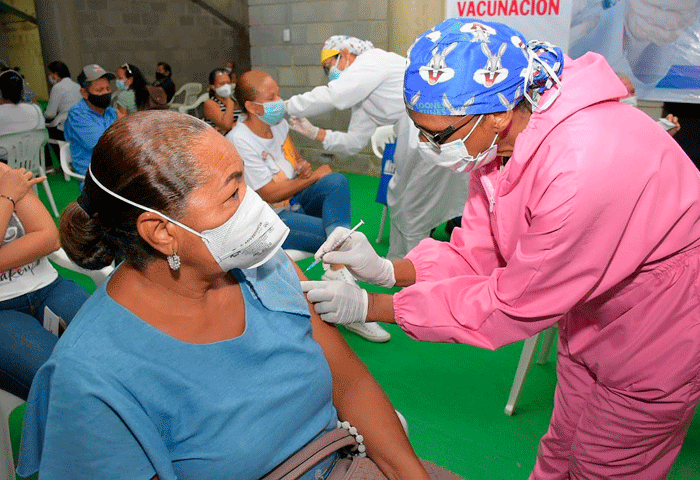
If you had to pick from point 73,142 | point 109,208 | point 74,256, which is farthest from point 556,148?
point 73,142

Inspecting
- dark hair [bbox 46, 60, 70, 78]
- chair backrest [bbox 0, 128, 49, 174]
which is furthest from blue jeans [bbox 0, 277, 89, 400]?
dark hair [bbox 46, 60, 70, 78]

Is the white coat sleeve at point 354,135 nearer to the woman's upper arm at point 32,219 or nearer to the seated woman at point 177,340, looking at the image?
the woman's upper arm at point 32,219

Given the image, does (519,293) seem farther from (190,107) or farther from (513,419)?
(190,107)

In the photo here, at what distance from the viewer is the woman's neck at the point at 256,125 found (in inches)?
113

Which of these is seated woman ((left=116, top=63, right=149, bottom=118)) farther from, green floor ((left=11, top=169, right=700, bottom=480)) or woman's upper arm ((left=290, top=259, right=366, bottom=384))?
woman's upper arm ((left=290, top=259, right=366, bottom=384))

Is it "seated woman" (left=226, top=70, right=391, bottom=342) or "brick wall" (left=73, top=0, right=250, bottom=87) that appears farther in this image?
"brick wall" (left=73, top=0, right=250, bottom=87)

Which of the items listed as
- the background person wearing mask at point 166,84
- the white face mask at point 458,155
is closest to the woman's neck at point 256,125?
the white face mask at point 458,155

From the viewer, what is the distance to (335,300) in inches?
51.1

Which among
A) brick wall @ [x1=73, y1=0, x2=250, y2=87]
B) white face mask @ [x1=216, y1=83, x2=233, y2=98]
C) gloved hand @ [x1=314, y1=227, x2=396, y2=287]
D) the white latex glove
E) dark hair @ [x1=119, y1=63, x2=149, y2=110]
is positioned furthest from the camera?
brick wall @ [x1=73, y1=0, x2=250, y2=87]

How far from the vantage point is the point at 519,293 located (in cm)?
114

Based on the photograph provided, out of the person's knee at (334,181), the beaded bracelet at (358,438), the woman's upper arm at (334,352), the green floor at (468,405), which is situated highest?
the woman's upper arm at (334,352)

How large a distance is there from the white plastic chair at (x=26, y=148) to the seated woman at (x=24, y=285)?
2.83 meters

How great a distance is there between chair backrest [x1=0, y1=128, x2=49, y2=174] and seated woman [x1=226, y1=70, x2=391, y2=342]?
103 inches

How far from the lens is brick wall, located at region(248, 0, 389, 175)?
5.59 meters
